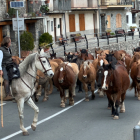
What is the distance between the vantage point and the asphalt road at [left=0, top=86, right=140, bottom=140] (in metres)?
10.5

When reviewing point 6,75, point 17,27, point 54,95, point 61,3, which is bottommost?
point 54,95

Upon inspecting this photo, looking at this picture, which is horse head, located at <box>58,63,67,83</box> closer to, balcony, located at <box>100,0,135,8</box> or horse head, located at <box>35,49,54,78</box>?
horse head, located at <box>35,49,54,78</box>

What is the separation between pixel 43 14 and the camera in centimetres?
3447

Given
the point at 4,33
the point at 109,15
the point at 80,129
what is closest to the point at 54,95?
the point at 80,129

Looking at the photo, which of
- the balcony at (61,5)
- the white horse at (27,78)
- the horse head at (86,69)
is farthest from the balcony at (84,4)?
the white horse at (27,78)

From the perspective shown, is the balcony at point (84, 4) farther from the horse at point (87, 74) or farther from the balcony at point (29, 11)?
the horse at point (87, 74)

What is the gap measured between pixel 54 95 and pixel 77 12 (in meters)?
26.6

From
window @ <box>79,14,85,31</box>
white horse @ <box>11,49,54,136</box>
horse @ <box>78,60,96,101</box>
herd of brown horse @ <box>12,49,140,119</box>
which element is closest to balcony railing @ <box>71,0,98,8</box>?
window @ <box>79,14,85,31</box>

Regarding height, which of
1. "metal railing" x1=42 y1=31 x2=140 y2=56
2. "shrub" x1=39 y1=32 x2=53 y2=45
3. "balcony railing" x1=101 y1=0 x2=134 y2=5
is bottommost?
"metal railing" x1=42 y1=31 x2=140 y2=56

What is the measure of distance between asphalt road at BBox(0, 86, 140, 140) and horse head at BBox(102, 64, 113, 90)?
107cm

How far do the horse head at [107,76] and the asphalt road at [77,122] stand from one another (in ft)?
3.50

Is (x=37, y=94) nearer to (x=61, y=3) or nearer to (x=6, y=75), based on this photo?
(x=6, y=75)

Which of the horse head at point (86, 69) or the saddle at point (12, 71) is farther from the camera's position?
the horse head at point (86, 69)

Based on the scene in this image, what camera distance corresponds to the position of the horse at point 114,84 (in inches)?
484
